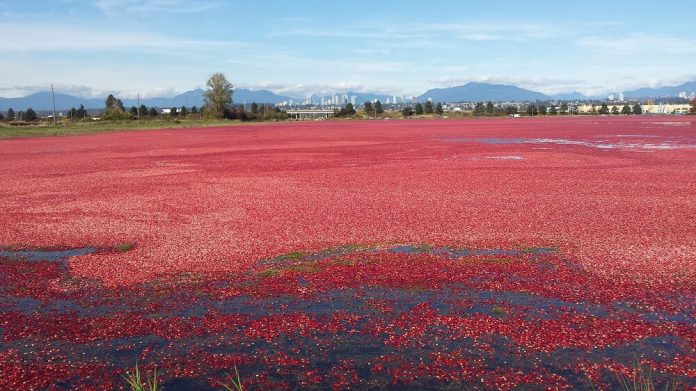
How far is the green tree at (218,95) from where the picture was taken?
113 meters

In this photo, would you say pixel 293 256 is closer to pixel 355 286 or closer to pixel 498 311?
pixel 355 286

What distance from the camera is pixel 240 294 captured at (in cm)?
866

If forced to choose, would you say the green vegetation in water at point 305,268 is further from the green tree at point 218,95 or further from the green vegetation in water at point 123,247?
the green tree at point 218,95

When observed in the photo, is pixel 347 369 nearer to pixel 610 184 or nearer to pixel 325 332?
pixel 325 332

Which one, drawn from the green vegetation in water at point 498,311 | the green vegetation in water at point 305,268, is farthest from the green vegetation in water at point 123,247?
the green vegetation in water at point 498,311

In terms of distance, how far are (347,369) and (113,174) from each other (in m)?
21.2

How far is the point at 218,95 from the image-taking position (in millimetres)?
113125

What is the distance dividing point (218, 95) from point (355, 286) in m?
110

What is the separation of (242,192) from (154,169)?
9604mm

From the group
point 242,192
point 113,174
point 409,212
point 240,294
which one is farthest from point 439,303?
point 113,174

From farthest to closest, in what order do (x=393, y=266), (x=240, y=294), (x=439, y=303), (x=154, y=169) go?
(x=154, y=169) → (x=393, y=266) → (x=240, y=294) → (x=439, y=303)

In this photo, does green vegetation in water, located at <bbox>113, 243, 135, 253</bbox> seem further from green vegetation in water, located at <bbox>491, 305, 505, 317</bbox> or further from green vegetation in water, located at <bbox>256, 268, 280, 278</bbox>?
green vegetation in water, located at <bbox>491, 305, 505, 317</bbox>

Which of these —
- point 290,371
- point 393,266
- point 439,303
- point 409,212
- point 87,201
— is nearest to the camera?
point 290,371

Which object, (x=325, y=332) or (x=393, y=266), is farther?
(x=393, y=266)
